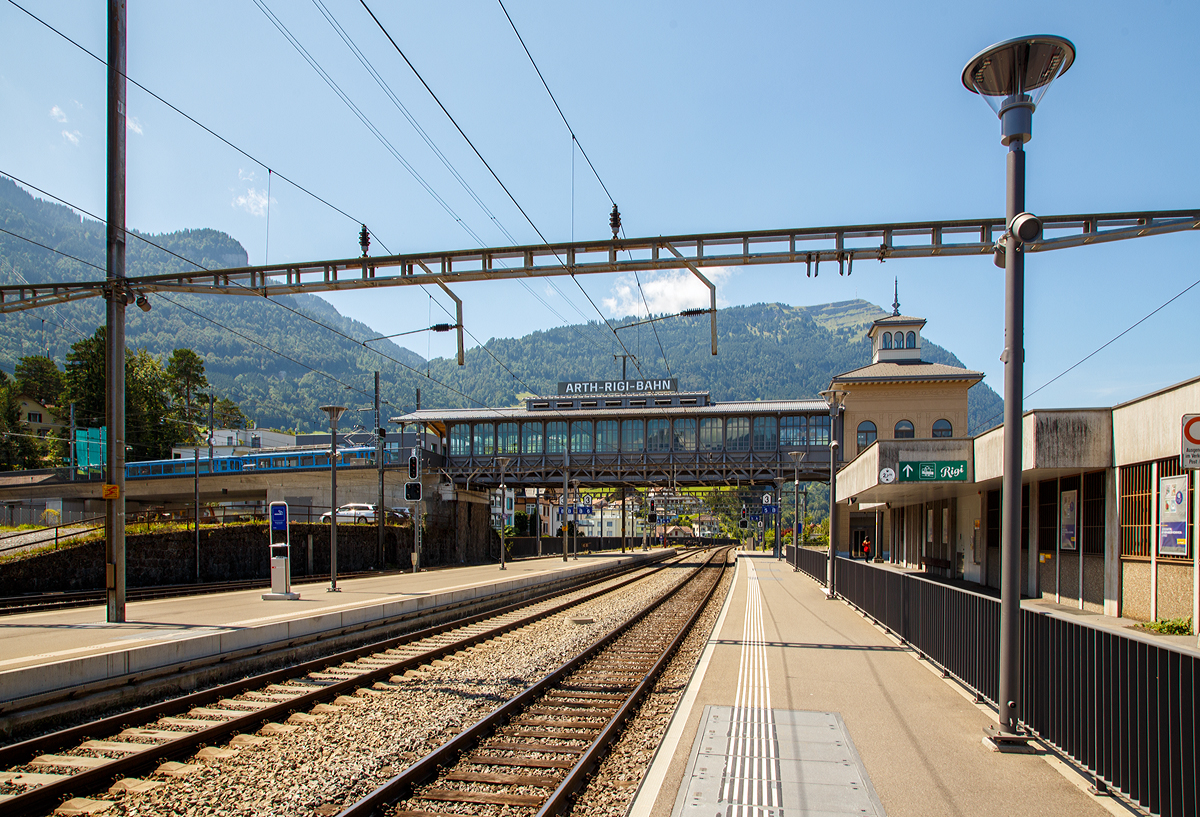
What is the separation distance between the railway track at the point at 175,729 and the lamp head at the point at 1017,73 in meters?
9.53

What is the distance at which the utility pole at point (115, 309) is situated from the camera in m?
13.3

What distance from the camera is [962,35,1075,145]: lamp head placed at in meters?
7.05

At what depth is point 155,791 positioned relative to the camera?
6.33 metres

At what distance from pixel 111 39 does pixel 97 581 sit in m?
18.0

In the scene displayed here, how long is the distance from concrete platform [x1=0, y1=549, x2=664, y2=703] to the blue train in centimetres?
3426

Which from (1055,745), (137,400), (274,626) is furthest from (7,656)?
(137,400)

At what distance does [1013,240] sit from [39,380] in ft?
361

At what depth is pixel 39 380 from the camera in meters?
92.4

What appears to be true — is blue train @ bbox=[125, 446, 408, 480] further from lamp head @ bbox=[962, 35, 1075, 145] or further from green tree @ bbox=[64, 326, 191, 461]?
lamp head @ bbox=[962, 35, 1075, 145]

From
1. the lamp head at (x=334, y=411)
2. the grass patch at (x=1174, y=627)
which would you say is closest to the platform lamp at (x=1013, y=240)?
the grass patch at (x=1174, y=627)

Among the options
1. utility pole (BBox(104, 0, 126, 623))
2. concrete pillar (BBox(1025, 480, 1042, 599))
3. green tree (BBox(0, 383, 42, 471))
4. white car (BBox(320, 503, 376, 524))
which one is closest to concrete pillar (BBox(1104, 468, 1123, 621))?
concrete pillar (BBox(1025, 480, 1042, 599))

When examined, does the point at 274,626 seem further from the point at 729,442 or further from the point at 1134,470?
the point at 729,442

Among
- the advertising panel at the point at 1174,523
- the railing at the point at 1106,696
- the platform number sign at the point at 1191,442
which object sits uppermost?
the platform number sign at the point at 1191,442

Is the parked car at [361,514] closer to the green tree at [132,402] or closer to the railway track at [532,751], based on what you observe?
the railway track at [532,751]
